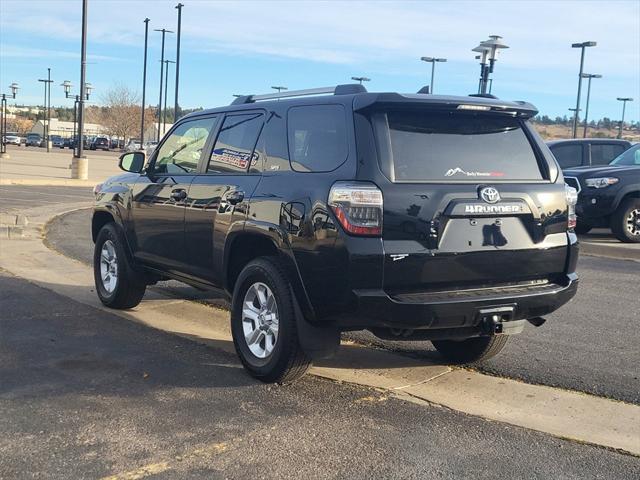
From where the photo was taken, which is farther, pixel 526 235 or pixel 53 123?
pixel 53 123

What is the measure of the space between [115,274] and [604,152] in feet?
37.6

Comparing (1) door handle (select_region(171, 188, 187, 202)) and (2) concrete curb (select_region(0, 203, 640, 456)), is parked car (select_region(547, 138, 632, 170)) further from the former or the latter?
(1) door handle (select_region(171, 188, 187, 202))

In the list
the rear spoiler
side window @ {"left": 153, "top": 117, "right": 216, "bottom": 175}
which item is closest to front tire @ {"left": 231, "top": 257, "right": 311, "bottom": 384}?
the rear spoiler

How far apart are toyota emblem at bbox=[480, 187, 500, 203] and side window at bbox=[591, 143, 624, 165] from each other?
452 inches

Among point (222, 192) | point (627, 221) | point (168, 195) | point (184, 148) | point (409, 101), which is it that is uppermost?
point (409, 101)

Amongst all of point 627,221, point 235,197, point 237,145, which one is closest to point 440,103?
point 235,197

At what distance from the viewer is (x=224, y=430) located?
405 centimetres

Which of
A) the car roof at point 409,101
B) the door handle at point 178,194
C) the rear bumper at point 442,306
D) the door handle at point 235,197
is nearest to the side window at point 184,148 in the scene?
the door handle at point 178,194

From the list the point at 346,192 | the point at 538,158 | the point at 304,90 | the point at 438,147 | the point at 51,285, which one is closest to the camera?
the point at 346,192

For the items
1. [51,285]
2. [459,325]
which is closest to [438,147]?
[459,325]

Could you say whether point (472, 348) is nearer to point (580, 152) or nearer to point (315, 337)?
point (315, 337)

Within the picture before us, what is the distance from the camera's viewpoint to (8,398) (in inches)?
176

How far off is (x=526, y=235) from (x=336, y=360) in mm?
1848

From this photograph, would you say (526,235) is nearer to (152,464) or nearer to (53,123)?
(152,464)
